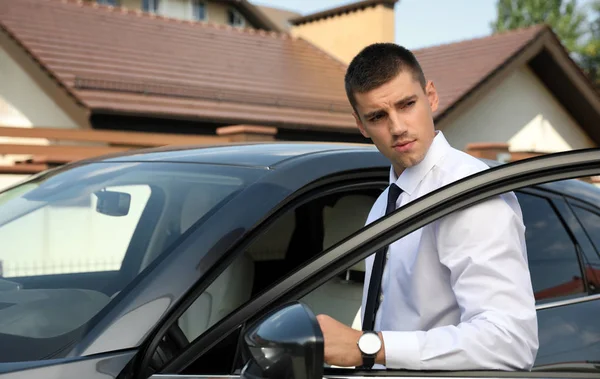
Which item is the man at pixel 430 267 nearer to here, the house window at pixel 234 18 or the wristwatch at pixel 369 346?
the wristwatch at pixel 369 346

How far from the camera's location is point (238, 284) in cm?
238

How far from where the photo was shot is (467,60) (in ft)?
61.1

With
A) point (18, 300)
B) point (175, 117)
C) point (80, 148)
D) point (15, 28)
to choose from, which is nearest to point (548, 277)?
point (18, 300)

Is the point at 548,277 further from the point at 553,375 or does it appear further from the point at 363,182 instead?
the point at 553,375

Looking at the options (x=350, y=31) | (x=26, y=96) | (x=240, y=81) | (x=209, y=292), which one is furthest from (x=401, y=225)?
(x=350, y=31)

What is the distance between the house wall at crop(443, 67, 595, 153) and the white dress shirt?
1562 centimetres

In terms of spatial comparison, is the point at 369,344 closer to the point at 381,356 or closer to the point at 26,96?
the point at 381,356

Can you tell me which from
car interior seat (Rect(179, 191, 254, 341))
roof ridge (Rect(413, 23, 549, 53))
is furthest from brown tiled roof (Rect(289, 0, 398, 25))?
car interior seat (Rect(179, 191, 254, 341))

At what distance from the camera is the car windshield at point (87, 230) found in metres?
1.97

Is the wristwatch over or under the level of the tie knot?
under

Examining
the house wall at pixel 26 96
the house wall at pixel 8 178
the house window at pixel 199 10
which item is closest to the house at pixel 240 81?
the house wall at pixel 26 96

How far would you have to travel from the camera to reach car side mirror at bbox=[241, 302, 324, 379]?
138 cm

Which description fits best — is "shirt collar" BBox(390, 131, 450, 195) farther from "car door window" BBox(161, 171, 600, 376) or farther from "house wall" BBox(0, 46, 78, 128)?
"house wall" BBox(0, 46, 78, 128)

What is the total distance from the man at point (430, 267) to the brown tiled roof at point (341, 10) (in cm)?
1797
